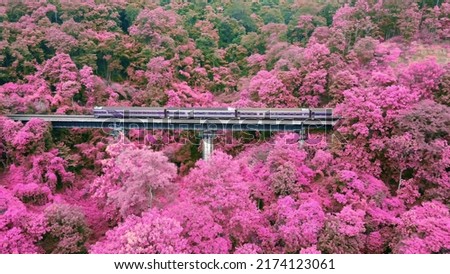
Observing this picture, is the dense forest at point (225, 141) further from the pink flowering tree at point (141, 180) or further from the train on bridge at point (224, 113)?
the train on bridge at point (224, 113)

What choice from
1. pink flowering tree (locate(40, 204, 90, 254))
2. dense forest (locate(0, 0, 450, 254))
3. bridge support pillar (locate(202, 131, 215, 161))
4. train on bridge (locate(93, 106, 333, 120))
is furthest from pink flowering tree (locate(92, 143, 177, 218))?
train on bridge (locate(93, 106, 333, 120))

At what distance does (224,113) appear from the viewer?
23.5 m

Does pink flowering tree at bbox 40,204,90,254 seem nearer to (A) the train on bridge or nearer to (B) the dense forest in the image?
(B) the dense forest

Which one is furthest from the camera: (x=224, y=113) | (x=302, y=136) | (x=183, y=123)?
(x=183, y=123)

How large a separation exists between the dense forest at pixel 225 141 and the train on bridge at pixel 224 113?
1386 millimetres

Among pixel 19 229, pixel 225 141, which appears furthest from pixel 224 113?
pixel 19 229

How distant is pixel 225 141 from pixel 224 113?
1.94 metres

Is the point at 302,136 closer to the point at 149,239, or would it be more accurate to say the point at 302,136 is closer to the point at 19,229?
the point at 149,239

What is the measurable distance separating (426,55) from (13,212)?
95.3ft

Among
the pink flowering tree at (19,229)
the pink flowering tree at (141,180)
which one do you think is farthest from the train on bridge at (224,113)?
the pink flowering tree at (19,229)

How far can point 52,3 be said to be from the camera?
34.7m

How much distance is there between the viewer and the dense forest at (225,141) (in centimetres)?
1408

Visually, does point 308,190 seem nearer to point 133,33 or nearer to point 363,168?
point 363,168
